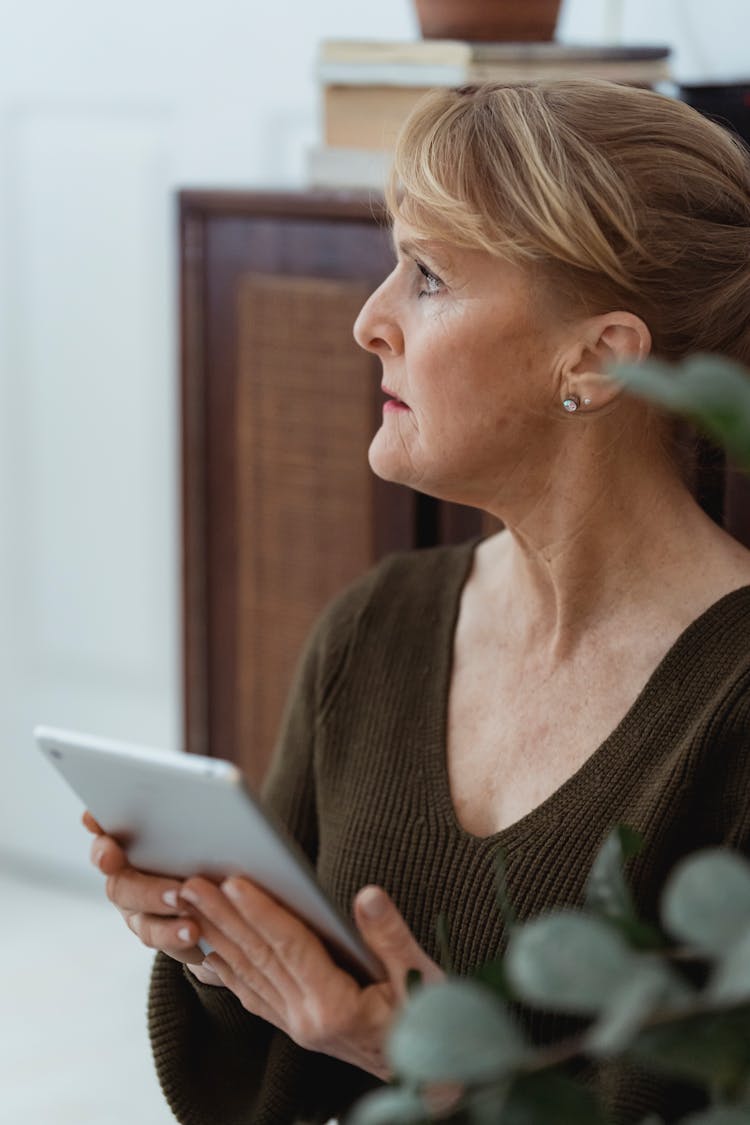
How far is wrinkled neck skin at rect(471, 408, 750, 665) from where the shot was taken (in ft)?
4.05

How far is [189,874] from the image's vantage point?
102 centimetres

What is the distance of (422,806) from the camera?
1284 mm

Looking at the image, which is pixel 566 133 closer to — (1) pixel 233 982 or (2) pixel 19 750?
(1) pixel 233 982

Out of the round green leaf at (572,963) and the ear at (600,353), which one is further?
the ear at (600,353)

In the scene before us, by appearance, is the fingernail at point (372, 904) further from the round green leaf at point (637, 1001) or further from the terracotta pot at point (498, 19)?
the terracotta pot at point (498, 19)

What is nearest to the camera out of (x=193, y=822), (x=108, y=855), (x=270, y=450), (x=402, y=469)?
(x=193, y=822)

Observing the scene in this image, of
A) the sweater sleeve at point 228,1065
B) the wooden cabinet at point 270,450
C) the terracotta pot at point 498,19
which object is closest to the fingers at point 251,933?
the sweater sleeve at point 228,1065

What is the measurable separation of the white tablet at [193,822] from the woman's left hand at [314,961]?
0.01 m

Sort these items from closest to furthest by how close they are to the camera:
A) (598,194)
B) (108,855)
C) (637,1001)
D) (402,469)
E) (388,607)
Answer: (637,1001) → (108,855) → (598,194) → (402,469) → (388,607)

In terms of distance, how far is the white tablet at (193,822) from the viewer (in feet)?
2.82

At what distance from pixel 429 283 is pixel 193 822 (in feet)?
1.69

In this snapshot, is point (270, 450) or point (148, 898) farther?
point (270, 450)

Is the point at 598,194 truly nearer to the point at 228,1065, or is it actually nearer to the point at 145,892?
the point at 145,892

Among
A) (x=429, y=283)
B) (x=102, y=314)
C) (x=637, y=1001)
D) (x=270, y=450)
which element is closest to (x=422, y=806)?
(x=429, y=283)
